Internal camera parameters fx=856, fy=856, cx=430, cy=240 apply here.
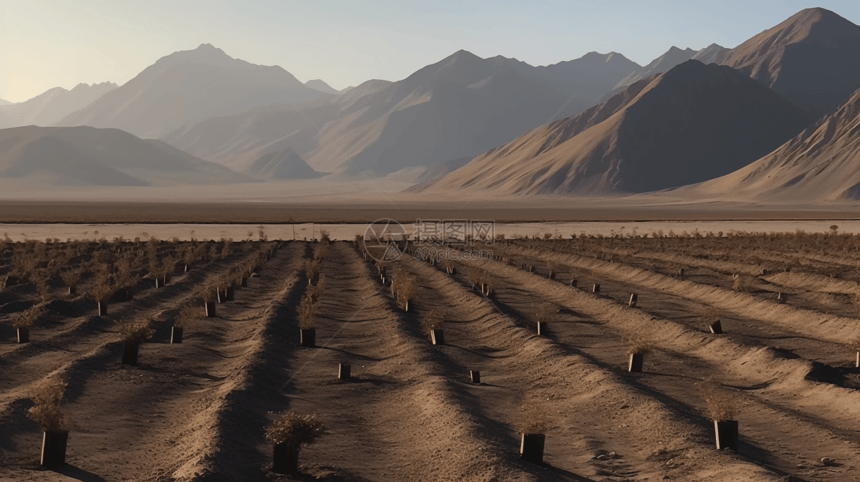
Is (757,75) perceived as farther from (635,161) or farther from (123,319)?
(123,319)

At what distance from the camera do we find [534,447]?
820 centimetres

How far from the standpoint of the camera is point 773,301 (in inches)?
742

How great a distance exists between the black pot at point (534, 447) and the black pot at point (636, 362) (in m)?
4.65

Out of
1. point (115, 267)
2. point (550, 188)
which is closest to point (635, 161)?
point (550, 188)

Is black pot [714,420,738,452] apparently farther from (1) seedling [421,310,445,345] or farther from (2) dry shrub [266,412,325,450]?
(1) seedling [421,310,445,345]

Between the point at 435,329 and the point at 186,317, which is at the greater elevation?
the point at 435,329

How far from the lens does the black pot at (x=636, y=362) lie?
1247cm

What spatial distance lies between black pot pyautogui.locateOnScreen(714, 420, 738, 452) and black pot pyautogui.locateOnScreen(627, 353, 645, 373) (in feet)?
12.8

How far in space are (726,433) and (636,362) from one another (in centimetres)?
396

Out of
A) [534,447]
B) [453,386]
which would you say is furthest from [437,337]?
[534,447]

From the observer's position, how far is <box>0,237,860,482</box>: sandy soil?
27.1 ft

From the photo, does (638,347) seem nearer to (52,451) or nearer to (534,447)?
(534,447)

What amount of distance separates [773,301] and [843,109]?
4869 inches
